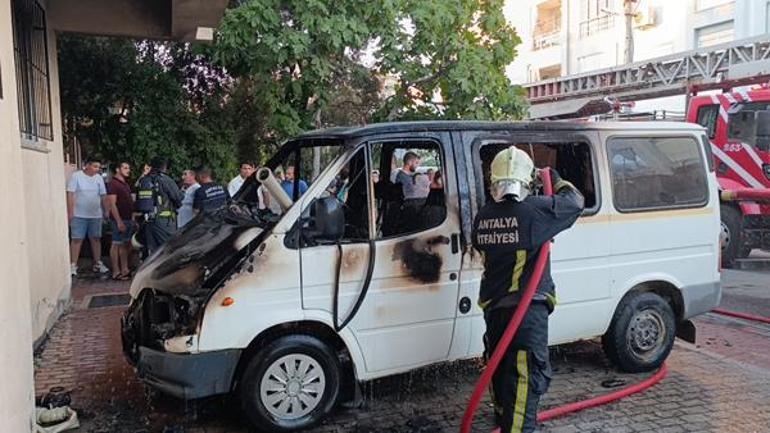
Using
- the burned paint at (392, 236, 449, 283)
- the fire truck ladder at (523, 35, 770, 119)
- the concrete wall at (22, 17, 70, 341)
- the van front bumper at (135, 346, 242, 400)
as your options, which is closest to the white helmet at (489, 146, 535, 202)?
the burned paint at (392, 236, 449, 283)

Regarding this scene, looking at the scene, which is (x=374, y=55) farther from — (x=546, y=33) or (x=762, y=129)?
(x=546, y=33)

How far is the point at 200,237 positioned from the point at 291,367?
1147 millimetres

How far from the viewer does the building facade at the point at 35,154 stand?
327 cm

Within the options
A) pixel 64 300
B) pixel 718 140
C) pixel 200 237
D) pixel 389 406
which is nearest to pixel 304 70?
pixel 64 300

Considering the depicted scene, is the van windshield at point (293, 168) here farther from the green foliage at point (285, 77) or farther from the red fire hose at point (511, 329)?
the green foliage at point (285, 77)

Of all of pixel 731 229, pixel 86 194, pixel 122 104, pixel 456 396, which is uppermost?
pixel 122 104

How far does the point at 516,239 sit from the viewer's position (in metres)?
3.68

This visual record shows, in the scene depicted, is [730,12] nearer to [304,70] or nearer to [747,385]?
[304,70]

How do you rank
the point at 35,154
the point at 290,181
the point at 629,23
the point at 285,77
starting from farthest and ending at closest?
1. the point at 629,23
2. the point at 285,77
3. the point at 35,154
4. the point at 290,181

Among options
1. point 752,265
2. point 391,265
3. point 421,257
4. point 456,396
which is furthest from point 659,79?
point 391,265

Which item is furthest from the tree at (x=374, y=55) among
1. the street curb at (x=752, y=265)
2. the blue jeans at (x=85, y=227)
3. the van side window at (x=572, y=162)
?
the van side window at (x=572, y=162)

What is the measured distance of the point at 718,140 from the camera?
11.0m

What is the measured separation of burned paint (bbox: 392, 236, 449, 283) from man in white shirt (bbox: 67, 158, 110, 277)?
644 centimetres

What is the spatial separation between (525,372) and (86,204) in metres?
7.56
